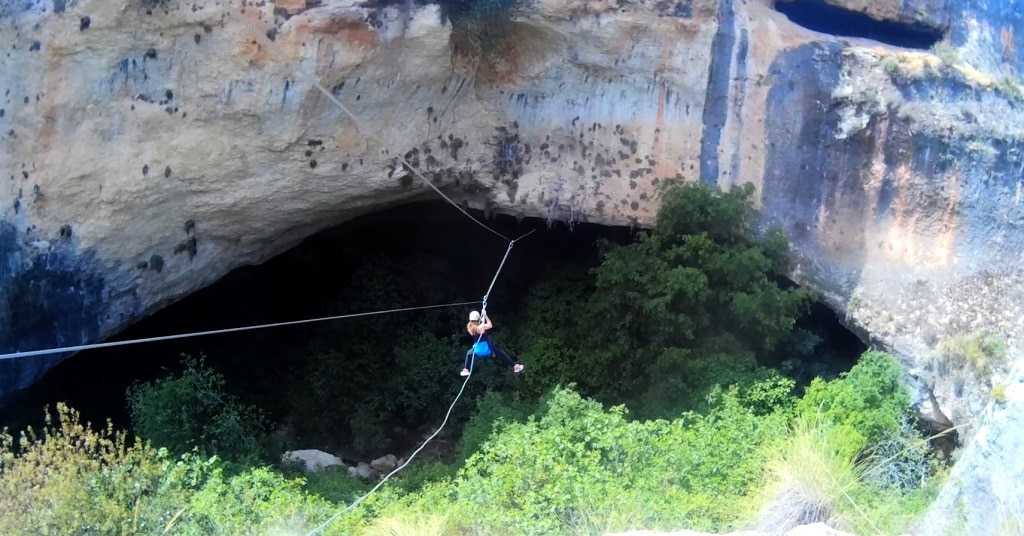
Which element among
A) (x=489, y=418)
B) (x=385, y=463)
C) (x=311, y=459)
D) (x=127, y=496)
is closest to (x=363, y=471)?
(x=385, y=463)

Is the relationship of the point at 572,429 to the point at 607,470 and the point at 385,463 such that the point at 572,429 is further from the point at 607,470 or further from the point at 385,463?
the point at 385,463

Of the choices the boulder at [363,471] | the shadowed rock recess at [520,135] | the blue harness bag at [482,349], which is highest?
the shadowed rock recess at [520,135]

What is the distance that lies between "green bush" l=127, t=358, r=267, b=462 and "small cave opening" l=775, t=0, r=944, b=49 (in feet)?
25.3

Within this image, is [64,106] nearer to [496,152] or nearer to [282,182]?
[282,182]

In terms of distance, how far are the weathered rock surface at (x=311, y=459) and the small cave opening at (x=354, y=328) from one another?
61cm

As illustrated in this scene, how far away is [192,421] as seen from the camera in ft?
32.2

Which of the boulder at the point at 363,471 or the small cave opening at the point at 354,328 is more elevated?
the small cave opening at the point at 354,328

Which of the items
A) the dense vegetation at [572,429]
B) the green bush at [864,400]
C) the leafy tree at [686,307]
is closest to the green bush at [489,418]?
the dense vegetation at [572,429]

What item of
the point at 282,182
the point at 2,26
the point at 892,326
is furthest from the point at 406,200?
the point at 892,326

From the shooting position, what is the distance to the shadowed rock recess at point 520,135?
9477mm

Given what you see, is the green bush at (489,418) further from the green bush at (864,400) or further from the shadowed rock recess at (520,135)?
the green bush at (864,400)

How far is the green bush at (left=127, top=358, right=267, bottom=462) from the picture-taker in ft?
31.7

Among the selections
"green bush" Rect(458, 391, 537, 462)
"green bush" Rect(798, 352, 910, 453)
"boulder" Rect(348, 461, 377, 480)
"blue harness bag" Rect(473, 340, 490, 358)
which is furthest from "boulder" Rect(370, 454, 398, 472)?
"green bush" Rect(798, 352, 910, 453)

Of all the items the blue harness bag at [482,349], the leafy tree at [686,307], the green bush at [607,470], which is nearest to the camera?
the green bush at [607,470]
